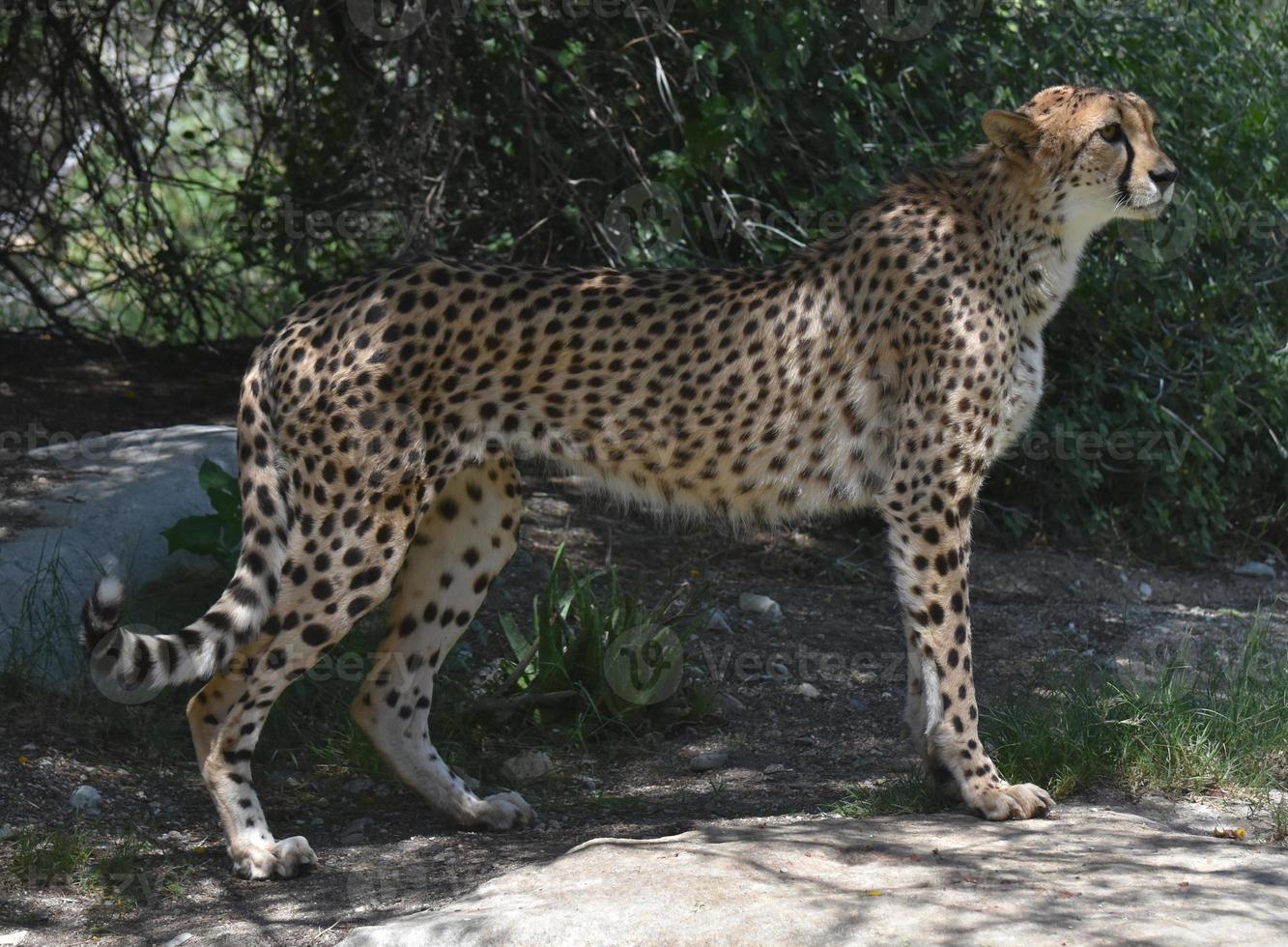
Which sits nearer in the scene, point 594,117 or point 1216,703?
point 1216,703

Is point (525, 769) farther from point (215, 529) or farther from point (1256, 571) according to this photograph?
point (1256, 571)

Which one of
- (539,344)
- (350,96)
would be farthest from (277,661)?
(350,96)

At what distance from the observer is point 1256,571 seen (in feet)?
21.1

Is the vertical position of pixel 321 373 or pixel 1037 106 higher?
pixel 1037 106

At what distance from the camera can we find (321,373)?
3.80 meters

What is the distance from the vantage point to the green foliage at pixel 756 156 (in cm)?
570

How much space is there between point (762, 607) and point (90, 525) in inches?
91.8

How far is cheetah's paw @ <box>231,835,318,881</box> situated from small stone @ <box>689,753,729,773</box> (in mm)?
1231

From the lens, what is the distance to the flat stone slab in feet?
9.45

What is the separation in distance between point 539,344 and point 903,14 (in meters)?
2.62

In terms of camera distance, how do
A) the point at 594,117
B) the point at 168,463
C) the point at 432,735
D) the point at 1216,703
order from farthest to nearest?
the point at 594,117
the point at 168,463
the point at 432,735
the point at 1216,703

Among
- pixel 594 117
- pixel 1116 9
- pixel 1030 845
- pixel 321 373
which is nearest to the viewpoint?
pixel 1030 845

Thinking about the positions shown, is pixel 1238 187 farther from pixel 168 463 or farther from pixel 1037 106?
pixel 168 463

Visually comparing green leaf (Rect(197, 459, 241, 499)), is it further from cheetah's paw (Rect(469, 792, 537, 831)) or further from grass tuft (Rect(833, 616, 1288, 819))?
grass tuft (Rect(833, 616, 1288, 819))
